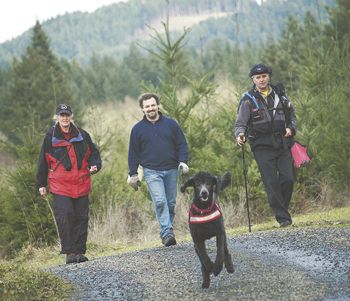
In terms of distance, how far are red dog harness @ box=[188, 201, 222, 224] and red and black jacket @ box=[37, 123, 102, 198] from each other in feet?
9.93

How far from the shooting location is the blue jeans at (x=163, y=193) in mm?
9516

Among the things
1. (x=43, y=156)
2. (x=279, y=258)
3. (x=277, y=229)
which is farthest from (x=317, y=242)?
(x=43, y=156)

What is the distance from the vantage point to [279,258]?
292 inches

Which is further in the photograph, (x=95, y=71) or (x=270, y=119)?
(x=95, y=71)

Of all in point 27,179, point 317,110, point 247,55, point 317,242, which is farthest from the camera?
point 247,55

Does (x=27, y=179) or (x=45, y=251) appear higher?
(x=27, y=179)

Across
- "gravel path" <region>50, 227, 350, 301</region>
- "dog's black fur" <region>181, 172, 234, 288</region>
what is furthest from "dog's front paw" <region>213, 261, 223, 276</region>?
"gravel path" <region>50, 227, 350, 301</region>

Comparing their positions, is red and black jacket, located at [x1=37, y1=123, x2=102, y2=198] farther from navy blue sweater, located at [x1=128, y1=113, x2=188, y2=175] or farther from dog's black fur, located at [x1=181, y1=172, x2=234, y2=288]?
dog's black fur, located at [x1=181, y1=172, x2=234, y2=288]

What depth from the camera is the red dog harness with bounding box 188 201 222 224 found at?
6.79 meters

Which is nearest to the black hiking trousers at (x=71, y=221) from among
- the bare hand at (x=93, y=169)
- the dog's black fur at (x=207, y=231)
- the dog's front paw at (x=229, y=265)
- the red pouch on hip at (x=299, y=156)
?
the bare hand at (x=93, y=169)

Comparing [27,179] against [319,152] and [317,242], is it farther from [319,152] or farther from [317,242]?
[317,242]

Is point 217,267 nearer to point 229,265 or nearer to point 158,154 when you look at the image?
point 229,265

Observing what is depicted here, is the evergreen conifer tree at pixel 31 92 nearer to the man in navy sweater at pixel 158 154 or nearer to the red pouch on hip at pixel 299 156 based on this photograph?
the man in navy sweater at pixel 158 154

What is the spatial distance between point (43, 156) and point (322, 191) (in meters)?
6.52
